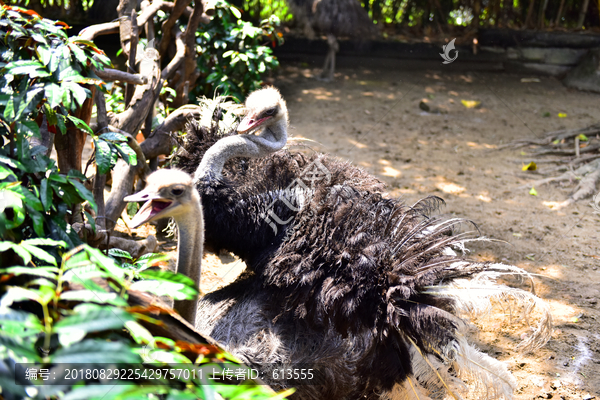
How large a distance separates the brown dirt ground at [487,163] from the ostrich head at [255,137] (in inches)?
41.0

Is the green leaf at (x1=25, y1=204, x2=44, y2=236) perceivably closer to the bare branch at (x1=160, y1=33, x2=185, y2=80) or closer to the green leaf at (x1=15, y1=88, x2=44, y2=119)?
the green leaf at (x1=15, y1=88, x2=44, y2=119)

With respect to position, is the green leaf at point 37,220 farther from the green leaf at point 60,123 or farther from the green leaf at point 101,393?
the green leaf at point 101,393

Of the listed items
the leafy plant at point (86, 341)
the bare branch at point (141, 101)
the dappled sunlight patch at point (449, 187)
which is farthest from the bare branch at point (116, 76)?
the dappled sunlight patch at point (449, 187)

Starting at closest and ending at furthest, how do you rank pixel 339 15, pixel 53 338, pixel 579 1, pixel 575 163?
pixel 53 338 < pixel 575 163 < pixel 339 15 < pixel 579 1

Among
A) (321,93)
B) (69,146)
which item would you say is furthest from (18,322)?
(321,93)

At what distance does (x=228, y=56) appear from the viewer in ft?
16.3

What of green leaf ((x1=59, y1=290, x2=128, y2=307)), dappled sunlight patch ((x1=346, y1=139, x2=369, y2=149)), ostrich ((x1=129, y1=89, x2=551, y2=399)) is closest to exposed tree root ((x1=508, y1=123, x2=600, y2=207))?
dappled sunlight patch ((x1=346, y1=139, x2=369, y2=149))

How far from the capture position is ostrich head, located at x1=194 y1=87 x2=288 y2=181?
2807 mm

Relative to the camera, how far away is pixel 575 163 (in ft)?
18.4

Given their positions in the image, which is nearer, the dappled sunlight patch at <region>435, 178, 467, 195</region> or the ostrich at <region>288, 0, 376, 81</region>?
the dappled sunlight patch at <region>435, 178, 467, 195</region>

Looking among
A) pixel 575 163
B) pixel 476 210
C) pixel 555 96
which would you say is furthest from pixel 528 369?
pixel 555 96

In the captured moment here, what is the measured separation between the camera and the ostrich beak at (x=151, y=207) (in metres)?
1.90

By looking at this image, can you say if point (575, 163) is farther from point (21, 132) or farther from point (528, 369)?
point (21, 132)

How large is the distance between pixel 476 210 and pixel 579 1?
6.70 m
